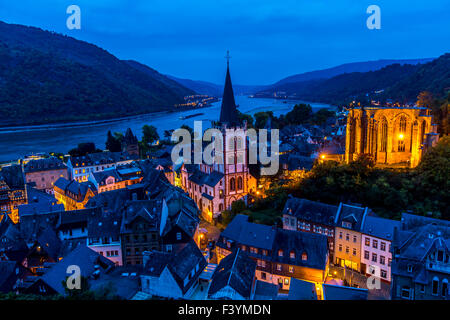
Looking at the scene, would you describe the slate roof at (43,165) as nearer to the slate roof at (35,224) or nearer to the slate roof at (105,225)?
the slate roof at (35,224)

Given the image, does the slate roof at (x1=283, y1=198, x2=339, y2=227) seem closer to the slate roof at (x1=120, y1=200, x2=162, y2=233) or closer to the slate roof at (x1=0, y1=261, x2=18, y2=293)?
the slate roof at (x1=120, y1=200, x2=162, y2=233)

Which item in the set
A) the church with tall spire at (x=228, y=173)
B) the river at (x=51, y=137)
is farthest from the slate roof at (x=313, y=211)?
the river at (x=51, y=137)

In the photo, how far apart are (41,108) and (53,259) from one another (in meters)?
136

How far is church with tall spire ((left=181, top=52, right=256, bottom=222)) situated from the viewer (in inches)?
1737

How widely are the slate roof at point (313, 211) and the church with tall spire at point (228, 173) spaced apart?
12.9 m

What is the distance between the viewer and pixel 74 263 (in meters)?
24.8

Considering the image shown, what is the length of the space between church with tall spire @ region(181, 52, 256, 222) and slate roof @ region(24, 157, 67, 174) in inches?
1192

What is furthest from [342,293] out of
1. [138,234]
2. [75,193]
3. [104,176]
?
[104,176]

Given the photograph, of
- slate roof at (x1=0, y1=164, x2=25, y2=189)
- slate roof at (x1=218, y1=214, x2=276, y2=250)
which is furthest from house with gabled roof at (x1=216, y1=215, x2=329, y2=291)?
slate roof at (x1=0, y1=164, x2=25, y2=189)

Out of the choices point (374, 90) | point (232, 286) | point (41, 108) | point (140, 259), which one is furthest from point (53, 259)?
point (374, 90)

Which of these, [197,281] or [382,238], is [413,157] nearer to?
[382,238]

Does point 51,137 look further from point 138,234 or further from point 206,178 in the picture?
point 138,234

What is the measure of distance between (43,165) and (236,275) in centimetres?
5090

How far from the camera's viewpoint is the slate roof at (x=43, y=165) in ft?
192
